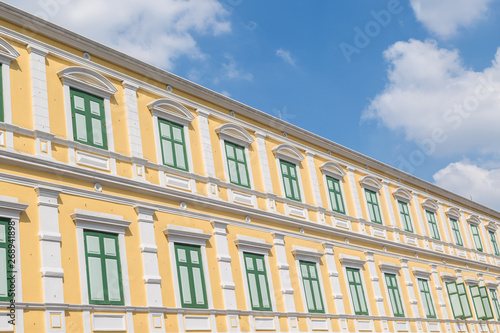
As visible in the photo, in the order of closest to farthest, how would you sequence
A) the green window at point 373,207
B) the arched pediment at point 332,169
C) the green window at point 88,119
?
the green window at point 88,119 < the arched pediment at point 332,169 < the green window at point 373,207

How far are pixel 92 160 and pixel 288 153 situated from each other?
339 inches

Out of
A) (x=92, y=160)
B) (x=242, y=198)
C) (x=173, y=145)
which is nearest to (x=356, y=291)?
(x=242, y=198)

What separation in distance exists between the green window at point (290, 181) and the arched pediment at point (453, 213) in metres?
12.6

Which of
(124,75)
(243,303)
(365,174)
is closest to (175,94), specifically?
(124,75)

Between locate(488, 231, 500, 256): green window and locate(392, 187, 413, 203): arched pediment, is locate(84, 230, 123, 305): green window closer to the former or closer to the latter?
locate(392, 187, 413, 203): arched pediment

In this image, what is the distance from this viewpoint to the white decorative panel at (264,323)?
17.7 m

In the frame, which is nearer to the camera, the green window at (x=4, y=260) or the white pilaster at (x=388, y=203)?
the green window at (x=4, y=260)

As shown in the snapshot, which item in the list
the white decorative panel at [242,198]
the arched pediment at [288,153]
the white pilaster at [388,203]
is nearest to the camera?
the white decorative panel at [242,198]

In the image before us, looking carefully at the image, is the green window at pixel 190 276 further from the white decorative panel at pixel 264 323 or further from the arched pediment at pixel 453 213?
the arched pediment at pixel 453 213

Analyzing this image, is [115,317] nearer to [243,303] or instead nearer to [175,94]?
[243,303]

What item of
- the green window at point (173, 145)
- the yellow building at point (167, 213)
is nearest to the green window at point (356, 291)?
the yellow building at point (167, 213)

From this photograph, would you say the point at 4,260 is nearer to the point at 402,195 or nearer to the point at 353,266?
the point at 353,266

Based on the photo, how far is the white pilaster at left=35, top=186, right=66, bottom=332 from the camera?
13078 mm

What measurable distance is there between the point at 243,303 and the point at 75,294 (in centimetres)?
543
